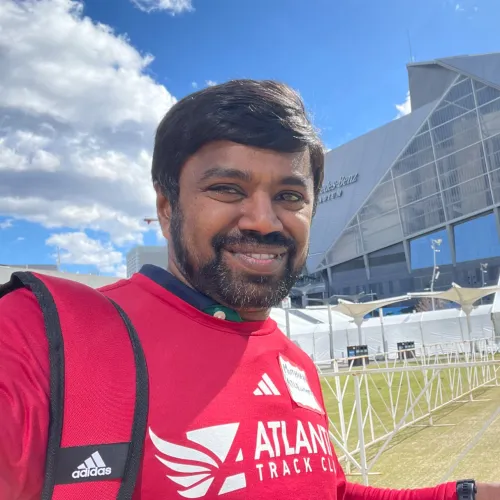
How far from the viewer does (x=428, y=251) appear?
45281mm

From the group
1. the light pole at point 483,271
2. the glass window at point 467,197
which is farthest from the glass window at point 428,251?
the light pole at point 483,271

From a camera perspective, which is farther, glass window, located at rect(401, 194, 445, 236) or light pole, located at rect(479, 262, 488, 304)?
glass window, located at rect(401, 194, 445, 236)

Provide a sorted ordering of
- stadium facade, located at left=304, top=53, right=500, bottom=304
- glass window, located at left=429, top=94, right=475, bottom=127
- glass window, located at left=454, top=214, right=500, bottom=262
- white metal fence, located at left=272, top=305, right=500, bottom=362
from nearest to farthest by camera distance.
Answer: white metal fence, located at left=272, top=305, right=500, bottom=362 < stadium facade, located at left=304, top=53, right=500, bottom=304 < glass window, located at left=454, top=214, right=500, bottom=262 < glass window, located at left=429, top=94, right=475, bottom=127

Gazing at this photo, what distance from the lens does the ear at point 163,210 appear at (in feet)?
3.84

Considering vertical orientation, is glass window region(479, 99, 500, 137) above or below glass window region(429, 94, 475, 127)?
below

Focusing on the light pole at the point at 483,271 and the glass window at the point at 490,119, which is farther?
the glass window at the point at 490,119

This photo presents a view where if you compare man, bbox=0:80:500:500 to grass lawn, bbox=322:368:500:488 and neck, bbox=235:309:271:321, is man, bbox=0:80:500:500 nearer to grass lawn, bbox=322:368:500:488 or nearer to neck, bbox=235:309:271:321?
neck, bbox=235:309:271:321

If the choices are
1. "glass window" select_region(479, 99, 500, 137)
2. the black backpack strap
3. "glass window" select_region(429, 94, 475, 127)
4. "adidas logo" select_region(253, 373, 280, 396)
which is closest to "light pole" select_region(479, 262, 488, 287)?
"glass window" select_region(479, 99, 500, 137)

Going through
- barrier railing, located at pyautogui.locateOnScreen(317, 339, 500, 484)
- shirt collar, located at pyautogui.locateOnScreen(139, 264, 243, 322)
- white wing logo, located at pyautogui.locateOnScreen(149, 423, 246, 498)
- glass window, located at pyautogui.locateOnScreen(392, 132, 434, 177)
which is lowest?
barrier railing, located at pyautogui.locateOnScreen(317, 339, 500, 484)

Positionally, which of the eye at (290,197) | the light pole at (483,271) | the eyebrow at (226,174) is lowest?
the eye at (290,197)

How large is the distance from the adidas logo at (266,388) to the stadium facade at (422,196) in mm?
43077

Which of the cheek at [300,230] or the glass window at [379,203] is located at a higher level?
the glass window at [379,203]

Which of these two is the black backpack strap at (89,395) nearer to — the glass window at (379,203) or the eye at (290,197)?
the eye at (290,197)

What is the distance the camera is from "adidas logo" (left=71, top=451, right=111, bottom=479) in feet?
2.35
